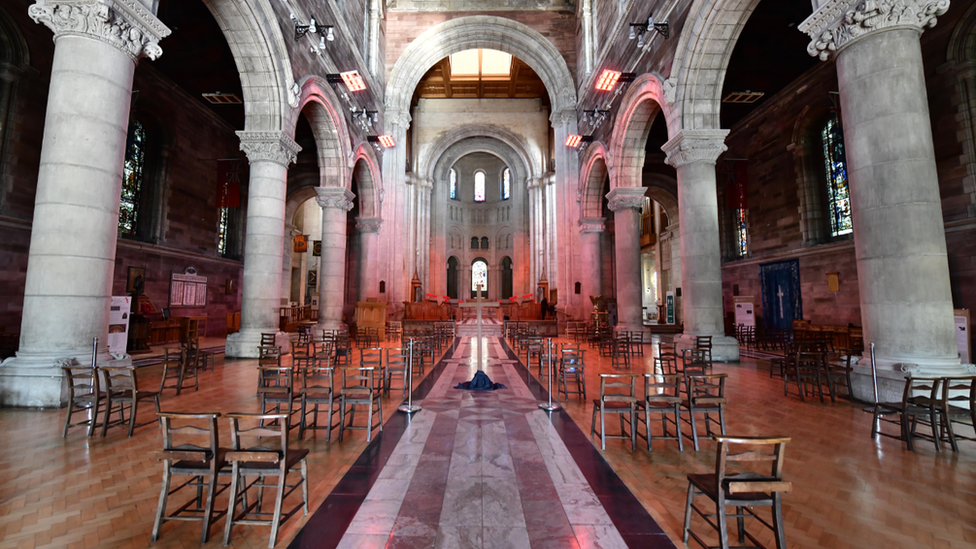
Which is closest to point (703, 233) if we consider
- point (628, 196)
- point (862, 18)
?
point (628, 196)

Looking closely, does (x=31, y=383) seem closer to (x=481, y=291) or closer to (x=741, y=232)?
(x=481, y=291)

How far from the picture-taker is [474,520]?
262 cm

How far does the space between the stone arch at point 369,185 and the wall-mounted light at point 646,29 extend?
1104 cm

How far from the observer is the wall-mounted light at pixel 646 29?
10453 mm

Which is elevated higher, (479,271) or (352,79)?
(352,79)

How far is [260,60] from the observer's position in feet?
31.7

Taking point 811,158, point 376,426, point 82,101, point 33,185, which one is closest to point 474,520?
point 376,426

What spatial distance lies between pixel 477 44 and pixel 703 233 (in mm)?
17022

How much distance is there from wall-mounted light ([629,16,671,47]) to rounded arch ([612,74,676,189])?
0.98 meters

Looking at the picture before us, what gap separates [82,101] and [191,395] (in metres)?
4.21

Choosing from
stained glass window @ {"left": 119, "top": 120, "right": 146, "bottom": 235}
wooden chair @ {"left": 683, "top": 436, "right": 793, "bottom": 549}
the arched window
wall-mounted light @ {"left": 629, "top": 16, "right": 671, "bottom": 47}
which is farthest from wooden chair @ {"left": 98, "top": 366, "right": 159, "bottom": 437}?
the arched window

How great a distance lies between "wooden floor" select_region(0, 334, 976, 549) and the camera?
8.16 feet

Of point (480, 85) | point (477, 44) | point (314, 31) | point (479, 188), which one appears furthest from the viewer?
point (479, 188)

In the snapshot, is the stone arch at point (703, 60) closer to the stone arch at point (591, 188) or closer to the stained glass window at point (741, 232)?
Result: the stone arch at point (591, 188)
